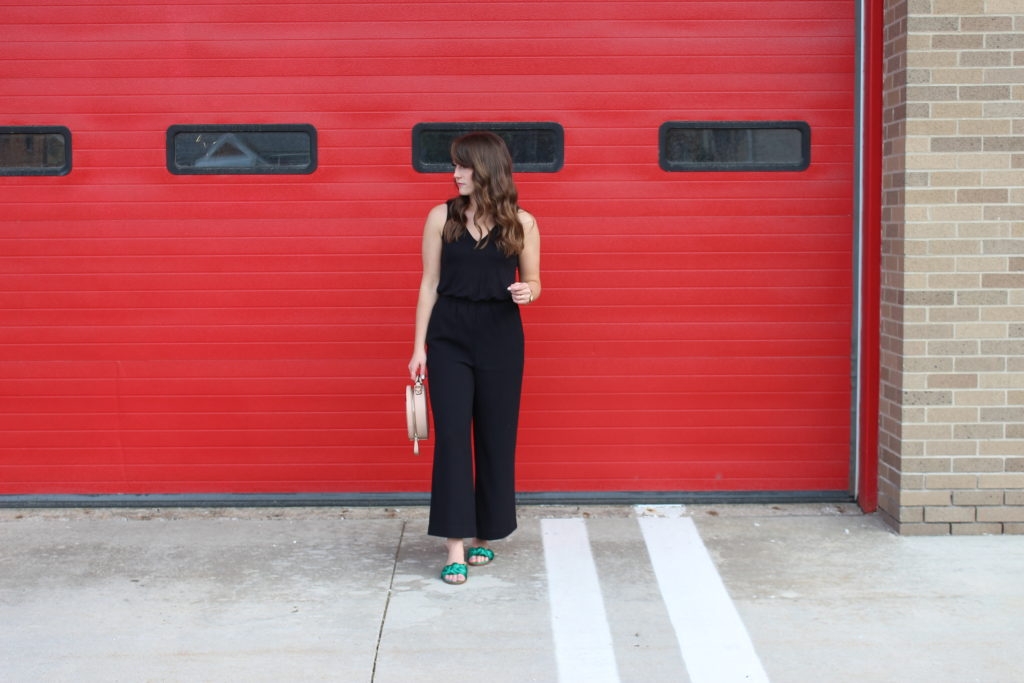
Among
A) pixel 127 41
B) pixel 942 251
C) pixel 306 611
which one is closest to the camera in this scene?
pixel 306 611

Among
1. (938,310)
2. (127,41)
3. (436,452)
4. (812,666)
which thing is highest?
(127,41)

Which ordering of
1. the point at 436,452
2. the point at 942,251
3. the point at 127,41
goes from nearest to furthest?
the point at 436,452
the point at 942,251
the point at 127,41

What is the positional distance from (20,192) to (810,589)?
4017mm

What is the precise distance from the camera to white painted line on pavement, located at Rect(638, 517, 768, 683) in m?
4.36

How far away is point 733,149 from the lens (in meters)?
6.18

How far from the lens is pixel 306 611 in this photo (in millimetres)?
4922

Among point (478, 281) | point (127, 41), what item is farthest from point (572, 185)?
point (127, 41)

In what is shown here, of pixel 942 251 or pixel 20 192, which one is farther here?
pixel 20 192

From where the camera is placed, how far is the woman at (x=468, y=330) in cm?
519

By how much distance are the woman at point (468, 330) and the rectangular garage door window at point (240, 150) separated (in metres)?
1.19

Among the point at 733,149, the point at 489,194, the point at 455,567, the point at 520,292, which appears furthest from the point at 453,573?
the point at 733,149

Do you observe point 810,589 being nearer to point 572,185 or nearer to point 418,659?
point 418,659

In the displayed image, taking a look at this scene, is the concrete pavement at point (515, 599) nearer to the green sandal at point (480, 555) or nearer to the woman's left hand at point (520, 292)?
the green sandal at point (480, 555)

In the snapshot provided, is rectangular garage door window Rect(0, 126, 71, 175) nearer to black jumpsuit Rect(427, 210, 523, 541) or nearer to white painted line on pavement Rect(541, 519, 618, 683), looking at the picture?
black jumpsuit Rect(427, 210, 523, 541)
